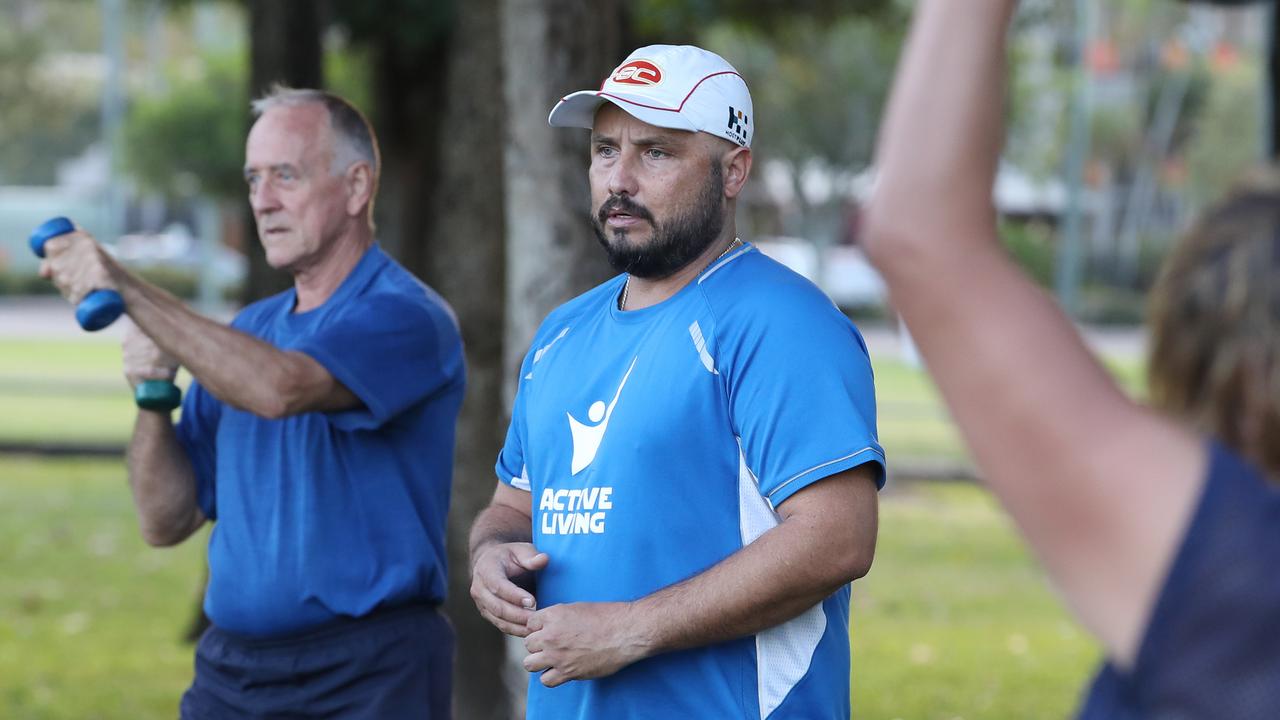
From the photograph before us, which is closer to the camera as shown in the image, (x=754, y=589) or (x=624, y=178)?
(x=754, y=589)

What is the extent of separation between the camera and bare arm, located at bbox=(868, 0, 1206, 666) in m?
1.58

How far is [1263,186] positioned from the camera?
1654 millimetres

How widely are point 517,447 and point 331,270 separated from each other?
93cm

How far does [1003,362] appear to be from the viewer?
1651 millimetres

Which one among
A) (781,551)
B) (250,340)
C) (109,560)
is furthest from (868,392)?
(109,560)

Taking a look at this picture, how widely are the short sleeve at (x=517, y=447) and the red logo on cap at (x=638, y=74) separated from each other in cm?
63

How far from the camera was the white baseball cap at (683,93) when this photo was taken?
3137mm

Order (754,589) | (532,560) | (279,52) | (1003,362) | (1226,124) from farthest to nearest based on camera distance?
(1226,124) → (279,52) → (532,560) → (754,589) → (1003,362)

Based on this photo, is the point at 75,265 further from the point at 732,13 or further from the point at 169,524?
the point at 732,13

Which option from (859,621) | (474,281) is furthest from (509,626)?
(859,621)

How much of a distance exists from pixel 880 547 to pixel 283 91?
8938 mm

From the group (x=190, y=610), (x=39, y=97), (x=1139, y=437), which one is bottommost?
(x=39, y=97)

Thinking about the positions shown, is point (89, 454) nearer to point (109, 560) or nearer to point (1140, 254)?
point (109, 560)

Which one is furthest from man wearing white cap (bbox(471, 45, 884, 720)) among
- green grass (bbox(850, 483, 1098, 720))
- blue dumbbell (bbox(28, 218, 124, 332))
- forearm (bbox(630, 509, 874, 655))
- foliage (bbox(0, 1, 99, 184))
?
foliage (bbox(0, 1, 99, 184))
